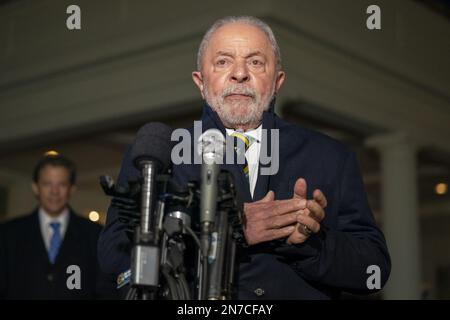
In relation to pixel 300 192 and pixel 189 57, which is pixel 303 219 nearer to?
pixel 300 192

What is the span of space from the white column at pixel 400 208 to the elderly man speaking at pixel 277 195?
18.8 feet

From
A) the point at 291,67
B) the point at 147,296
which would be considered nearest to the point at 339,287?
the point at 147,296

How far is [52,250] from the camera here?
4.65 m

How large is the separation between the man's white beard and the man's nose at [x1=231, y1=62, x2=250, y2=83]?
2 cm

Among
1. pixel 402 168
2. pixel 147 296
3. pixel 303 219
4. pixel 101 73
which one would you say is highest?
pixel 101 73

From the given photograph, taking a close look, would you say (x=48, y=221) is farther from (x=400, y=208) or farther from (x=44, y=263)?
(x=400, y=208)

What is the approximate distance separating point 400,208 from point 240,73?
6.20 m

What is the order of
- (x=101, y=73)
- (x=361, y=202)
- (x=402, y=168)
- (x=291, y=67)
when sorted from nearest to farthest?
(x=361, y=202)
(x=291, y=67)
(x=101, y=73)
(x=402, y=168)

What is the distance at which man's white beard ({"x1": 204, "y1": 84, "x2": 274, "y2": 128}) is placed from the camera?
1909 millimetres

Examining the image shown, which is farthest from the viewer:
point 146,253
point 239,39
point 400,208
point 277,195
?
point 400,208

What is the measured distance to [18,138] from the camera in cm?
801

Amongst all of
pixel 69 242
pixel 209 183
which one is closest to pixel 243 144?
pixel 209 183

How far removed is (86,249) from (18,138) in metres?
3.99

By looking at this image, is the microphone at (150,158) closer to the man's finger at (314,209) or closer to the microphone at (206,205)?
the microphone at (206,205)
